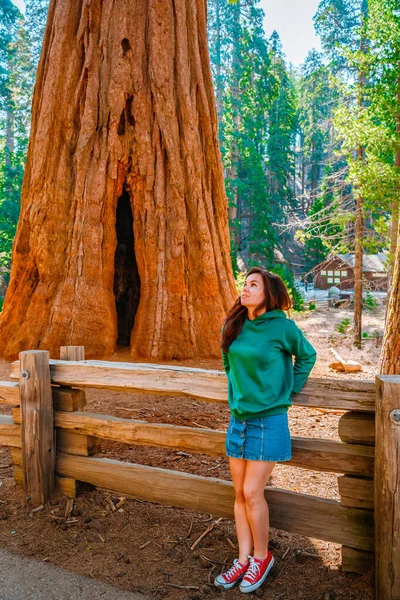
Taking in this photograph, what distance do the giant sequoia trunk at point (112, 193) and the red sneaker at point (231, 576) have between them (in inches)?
173

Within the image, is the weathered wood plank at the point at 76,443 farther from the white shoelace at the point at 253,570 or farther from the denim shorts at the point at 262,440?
the white shoelace at the point at 253,570

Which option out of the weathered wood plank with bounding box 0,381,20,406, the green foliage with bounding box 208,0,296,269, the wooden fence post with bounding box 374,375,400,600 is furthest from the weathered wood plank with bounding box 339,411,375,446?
the green foliage with bounding box 208,0,296,269

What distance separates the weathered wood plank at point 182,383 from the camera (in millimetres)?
2639

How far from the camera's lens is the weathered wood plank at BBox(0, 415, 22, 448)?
12.1ft

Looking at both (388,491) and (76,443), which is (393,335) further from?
(76,443)

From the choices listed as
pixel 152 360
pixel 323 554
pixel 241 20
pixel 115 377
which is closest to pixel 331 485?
pixel 323 554

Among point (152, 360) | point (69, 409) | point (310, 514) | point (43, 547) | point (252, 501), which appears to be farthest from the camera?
point (152, 360)

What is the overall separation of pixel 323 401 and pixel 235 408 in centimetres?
52

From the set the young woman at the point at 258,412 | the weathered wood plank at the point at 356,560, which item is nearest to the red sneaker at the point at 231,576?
the young woman at the point at 258,412

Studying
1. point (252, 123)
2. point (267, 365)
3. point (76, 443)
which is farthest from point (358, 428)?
point (252, 123)

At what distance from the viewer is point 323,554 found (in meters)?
2.95

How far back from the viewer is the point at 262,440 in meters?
2.58

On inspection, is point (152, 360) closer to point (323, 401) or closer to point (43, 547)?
point (43, 547)

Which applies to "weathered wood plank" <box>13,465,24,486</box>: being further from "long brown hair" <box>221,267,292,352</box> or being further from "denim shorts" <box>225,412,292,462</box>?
"long brown hair" <box>221,267,292,352</box>
